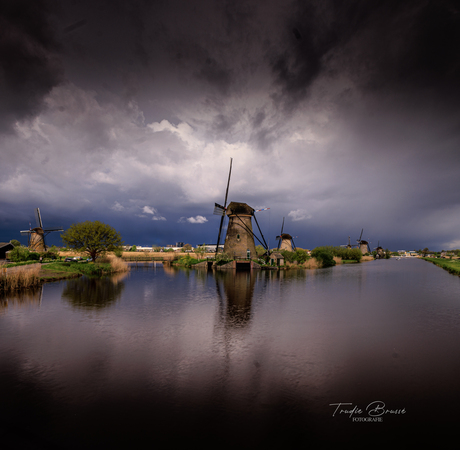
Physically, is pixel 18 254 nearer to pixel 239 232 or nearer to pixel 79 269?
pixel 79 269

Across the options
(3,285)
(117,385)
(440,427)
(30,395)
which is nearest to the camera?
(440,427)

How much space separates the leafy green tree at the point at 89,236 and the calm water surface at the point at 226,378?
24.4 meters

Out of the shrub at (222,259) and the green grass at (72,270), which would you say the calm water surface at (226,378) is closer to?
the green grass at (72,270)

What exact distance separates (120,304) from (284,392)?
13.8 metres

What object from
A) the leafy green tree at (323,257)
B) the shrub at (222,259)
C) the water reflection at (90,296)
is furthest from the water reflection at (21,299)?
the leafy green tree at (323,257)

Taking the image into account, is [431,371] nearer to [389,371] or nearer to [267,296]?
[389,371]

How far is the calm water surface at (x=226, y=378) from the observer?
17.6 feet

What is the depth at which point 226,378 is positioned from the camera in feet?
24.5

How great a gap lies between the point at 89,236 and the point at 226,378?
37.5m

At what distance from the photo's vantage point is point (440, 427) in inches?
218

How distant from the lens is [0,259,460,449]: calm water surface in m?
5.37

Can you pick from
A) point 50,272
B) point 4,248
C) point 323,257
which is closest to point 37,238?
point 4,248

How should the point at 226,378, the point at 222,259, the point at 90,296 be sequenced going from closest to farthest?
the point at 226,378, the point at 90,296, the point at 222,259

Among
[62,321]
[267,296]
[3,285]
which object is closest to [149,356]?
[62,321]
